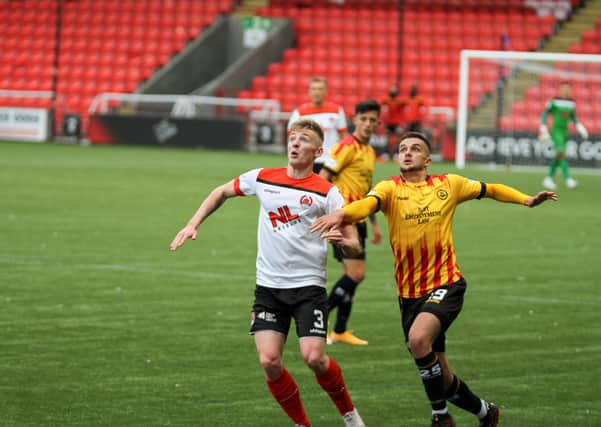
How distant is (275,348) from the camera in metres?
6.79

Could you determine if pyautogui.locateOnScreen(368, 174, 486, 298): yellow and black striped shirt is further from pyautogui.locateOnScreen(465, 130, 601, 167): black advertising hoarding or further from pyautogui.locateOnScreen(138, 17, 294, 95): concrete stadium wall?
pyautogui.locateOnScreen(138, 17, 294, 95): concrete stadium wall

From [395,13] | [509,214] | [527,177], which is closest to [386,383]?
[509,214]

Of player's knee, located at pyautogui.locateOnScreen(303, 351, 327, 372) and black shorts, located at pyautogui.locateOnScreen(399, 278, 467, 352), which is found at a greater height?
black shorts, located at pyautogui.locateOnScreen(399, 278, 467, 352)

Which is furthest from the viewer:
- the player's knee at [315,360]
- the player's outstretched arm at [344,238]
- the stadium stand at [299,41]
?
the stadium stand at [299,41]

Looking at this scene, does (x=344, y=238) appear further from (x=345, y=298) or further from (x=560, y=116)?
(x=560, y=116)

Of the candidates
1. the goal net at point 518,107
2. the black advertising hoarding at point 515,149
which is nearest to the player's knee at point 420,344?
the goal net at point 518,107

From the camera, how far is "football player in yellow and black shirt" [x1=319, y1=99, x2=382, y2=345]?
992cm

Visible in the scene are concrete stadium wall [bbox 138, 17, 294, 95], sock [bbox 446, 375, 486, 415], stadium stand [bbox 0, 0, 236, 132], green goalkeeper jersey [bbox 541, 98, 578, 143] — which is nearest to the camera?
sock [bbox 446, 375, 486, 415]

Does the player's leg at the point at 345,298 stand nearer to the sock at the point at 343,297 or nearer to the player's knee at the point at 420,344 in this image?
Answer: the sock at the point at 343,297

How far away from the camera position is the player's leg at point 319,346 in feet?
22.3

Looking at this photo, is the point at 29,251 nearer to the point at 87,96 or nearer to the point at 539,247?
the point at 539,247

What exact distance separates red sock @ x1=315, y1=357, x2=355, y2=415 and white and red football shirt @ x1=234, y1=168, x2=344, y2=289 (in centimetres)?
52

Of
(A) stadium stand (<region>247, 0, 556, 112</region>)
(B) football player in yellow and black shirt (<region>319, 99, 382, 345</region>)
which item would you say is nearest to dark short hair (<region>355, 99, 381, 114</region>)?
(B) football player in yellow and black shirt (<region>319, 99, 382, 345</region>)

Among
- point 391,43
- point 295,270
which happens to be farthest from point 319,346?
point 391,43
